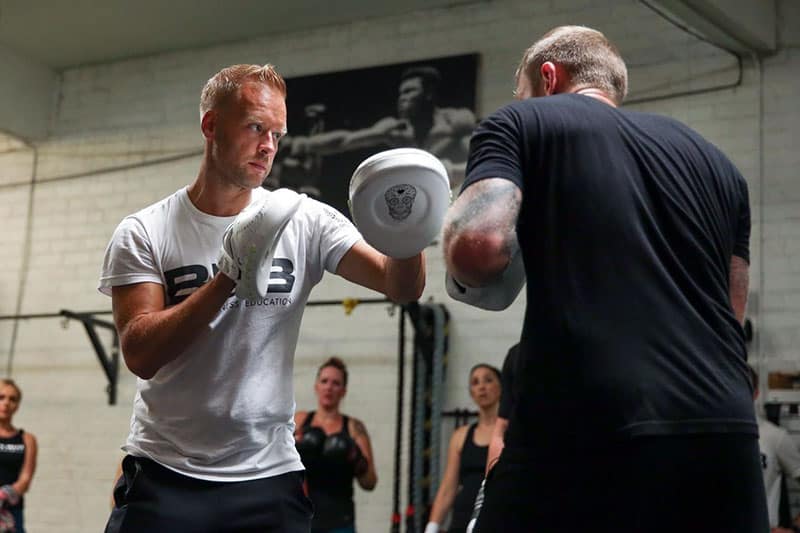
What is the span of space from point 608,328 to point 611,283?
0.07 meters

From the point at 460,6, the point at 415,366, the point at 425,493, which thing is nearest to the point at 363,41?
the point at 460,6

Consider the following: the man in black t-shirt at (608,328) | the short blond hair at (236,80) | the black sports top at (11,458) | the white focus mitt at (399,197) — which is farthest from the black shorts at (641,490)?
the black sports top at (11,458)

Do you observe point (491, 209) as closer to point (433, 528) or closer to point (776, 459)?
point (433, 528)

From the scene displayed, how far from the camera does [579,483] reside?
153cm

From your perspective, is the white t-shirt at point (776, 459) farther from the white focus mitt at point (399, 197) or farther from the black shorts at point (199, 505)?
the white focus mitt at point (399, 197)

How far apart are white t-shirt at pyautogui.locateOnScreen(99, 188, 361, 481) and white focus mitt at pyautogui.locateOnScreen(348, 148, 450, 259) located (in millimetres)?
343

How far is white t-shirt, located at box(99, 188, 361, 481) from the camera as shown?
2.20 meters

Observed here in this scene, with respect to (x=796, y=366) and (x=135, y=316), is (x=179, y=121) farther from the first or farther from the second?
(x=135, y=316)

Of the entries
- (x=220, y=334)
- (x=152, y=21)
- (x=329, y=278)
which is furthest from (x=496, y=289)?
(x=152, y=21)

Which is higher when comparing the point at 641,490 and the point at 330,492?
the point at 641,490

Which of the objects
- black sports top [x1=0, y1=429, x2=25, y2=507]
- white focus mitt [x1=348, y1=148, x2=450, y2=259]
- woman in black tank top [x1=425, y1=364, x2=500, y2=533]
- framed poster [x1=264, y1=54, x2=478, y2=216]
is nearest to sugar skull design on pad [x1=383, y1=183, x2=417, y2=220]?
white focus mitt [x1=348, y1=148, x2=450, y2=259]

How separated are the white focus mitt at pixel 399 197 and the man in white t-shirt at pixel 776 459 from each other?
4.30 m

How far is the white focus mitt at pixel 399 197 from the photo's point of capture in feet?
6.21

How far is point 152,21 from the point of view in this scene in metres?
8.11
